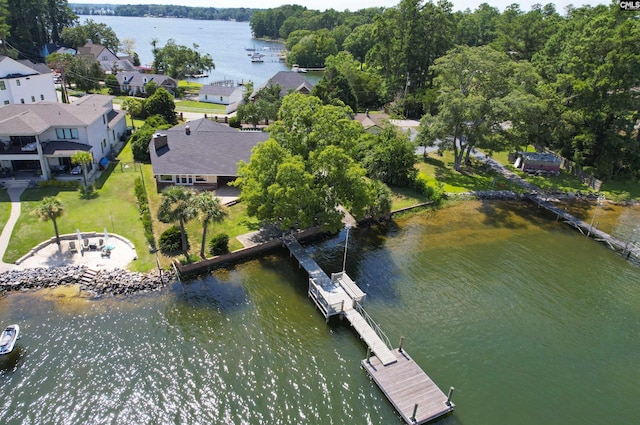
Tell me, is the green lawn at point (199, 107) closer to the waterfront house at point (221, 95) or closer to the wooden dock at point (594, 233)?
the waterfront house at point (221, 95)

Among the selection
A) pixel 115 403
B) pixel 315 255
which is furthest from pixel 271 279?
pixel 115 403

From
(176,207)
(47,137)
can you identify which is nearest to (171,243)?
(176,207)

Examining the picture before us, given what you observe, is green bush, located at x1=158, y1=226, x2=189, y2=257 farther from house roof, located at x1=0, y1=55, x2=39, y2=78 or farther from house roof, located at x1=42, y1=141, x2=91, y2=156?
house roof, located at x1=0, y1=55, x2=39, y2=78

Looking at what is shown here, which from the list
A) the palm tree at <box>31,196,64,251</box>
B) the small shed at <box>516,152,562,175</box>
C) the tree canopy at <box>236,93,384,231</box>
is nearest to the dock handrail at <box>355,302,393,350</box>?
the tree canopy at <box>236,93,384,231</box>

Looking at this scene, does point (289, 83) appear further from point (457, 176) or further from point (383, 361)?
point (383, 361)

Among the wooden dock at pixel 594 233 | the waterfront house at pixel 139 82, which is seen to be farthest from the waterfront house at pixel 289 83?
the wooden dock at pixel 594 233

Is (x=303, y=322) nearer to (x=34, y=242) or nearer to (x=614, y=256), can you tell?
(x=34, y=242)
